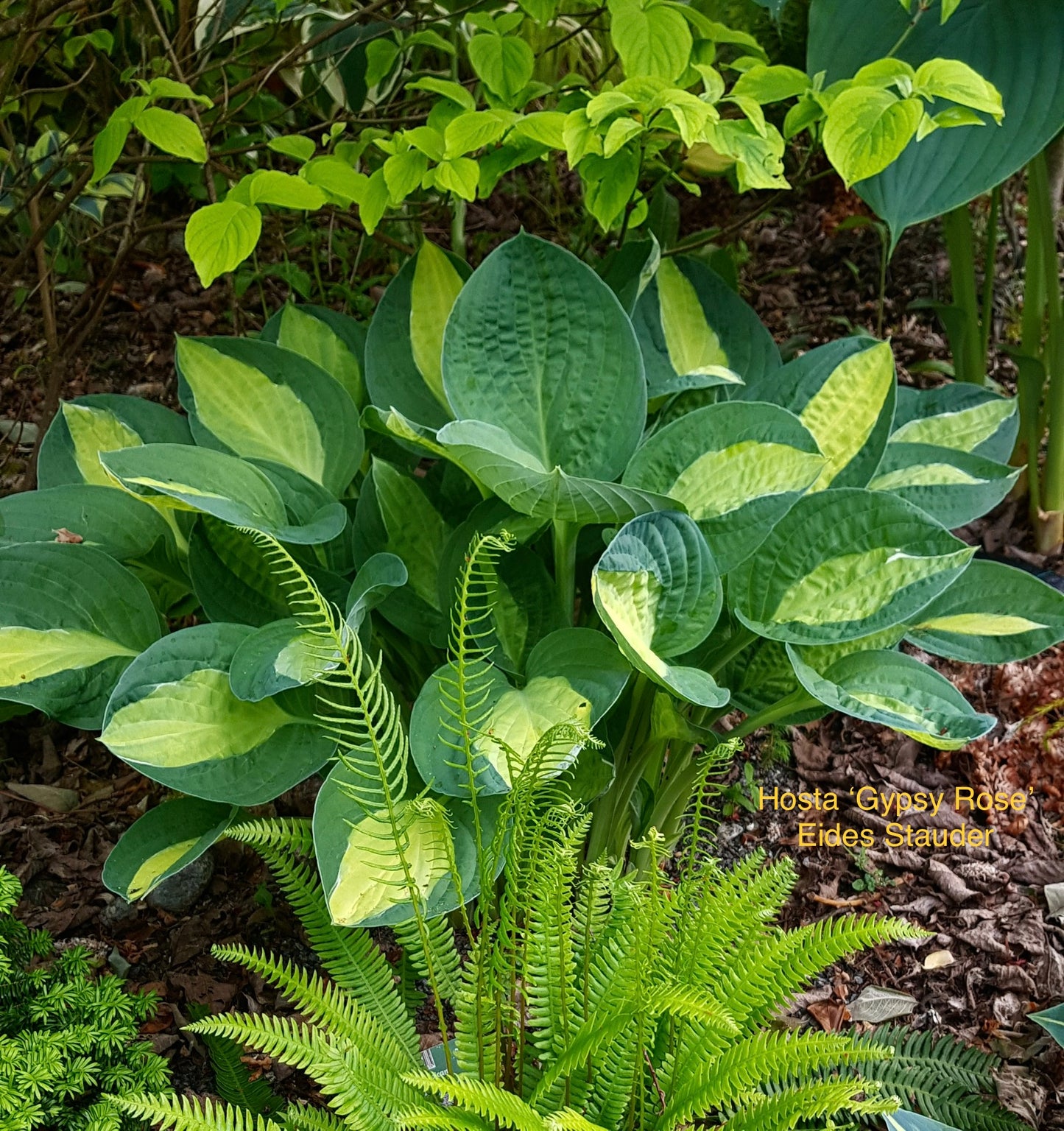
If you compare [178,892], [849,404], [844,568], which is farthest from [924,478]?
[178,892]

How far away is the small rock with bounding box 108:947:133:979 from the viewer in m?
1.40

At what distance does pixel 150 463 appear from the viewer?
1203mm

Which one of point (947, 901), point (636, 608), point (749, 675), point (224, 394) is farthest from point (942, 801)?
point (224, 394)

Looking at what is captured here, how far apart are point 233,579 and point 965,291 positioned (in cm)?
149

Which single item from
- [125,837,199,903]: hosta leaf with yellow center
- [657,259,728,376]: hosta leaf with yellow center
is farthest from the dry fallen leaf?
[125,837,199,903]: hosta leaf with yellow center

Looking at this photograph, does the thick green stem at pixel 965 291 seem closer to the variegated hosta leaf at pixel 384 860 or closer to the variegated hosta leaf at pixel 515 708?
the variegated hosta leaf at pixel 515 708

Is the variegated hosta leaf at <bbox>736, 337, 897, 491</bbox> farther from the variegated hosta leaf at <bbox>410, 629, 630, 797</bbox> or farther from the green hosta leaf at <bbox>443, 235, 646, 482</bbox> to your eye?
the variegated hosta leaf at <bbox>410, 629, 630, 797</bbox>

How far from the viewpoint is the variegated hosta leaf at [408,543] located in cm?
133

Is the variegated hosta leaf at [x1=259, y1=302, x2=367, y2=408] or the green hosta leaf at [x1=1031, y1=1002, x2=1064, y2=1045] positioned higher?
the variegated hosta leaf at [x1=259, y1=302, x2=367, y2=408]

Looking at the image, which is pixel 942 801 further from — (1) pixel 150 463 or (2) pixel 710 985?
(1) pixel 150 463

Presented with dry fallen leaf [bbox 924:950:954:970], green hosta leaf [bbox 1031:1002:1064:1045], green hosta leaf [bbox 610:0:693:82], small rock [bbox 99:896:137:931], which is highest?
green hosta leaf [bbox 610:0:693:82]

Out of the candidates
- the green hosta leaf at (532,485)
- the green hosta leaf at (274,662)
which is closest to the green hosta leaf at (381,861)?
the green hosta leaf at (274,662)

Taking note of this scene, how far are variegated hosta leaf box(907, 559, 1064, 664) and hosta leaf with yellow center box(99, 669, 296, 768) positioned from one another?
2.73ft

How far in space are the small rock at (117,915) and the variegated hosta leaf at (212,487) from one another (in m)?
0.62
